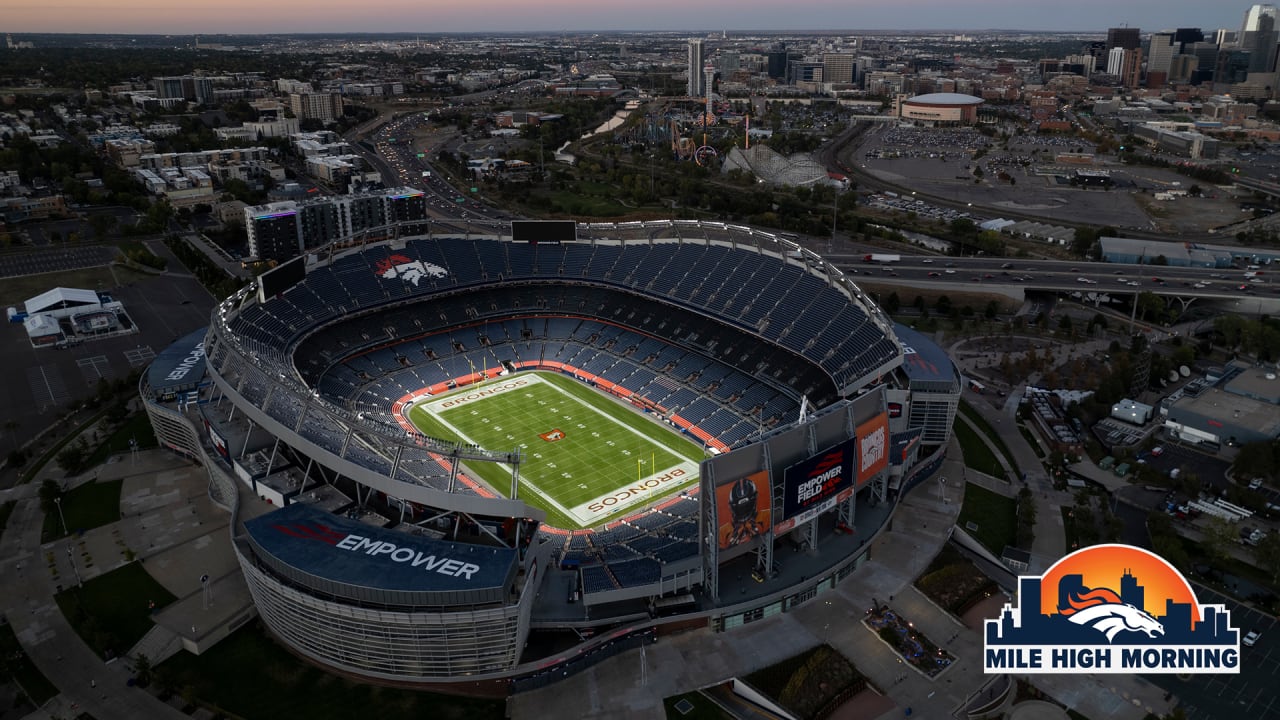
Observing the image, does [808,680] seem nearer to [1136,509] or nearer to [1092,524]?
[1092,524]

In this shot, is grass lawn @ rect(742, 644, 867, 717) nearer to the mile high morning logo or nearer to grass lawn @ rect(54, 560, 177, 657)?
the mile high morning logo

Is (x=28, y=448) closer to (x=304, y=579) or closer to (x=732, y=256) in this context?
(x=304, y=579)

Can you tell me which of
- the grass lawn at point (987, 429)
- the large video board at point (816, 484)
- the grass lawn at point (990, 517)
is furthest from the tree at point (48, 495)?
the grass lawn at point (987, 429)

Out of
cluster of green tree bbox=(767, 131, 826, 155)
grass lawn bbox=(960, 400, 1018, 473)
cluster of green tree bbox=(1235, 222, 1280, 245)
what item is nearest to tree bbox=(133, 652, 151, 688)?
grass lawn bbox=(960, 400, 1018, 473)

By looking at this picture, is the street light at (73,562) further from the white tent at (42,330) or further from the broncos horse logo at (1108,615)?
the broncos horse logo at (1108,615)

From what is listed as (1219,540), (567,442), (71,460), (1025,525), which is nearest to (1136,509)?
(1219,540)

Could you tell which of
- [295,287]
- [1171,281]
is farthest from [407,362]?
[1171,281]
